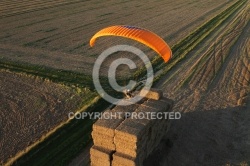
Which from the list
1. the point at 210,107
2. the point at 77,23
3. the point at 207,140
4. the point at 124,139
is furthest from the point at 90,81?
the point at 77,23

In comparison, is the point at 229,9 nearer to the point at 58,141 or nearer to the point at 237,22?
the point at 237,22

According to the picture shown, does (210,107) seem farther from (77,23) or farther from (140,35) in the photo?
(77,23)

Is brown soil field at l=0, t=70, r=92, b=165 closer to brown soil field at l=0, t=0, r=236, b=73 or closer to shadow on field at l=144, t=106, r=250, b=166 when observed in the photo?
brown soil field at l=0, t=0, r=236, b=73

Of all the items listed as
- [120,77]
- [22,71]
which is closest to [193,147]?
[120,77]

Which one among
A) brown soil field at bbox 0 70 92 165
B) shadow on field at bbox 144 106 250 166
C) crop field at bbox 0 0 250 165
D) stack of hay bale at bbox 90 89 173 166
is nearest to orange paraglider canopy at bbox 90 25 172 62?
stack of hay bale at bbox 90 89 173 166

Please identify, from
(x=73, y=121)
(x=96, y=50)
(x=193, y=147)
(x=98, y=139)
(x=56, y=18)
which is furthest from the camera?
(x=56, y=18)

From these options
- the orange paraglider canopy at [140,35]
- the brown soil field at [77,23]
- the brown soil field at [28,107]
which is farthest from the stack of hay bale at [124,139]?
the brown soil field at [77,23]

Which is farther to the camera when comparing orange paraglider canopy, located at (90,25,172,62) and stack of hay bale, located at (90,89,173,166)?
orange paraglider canopy, located at (90,25,172,62)
